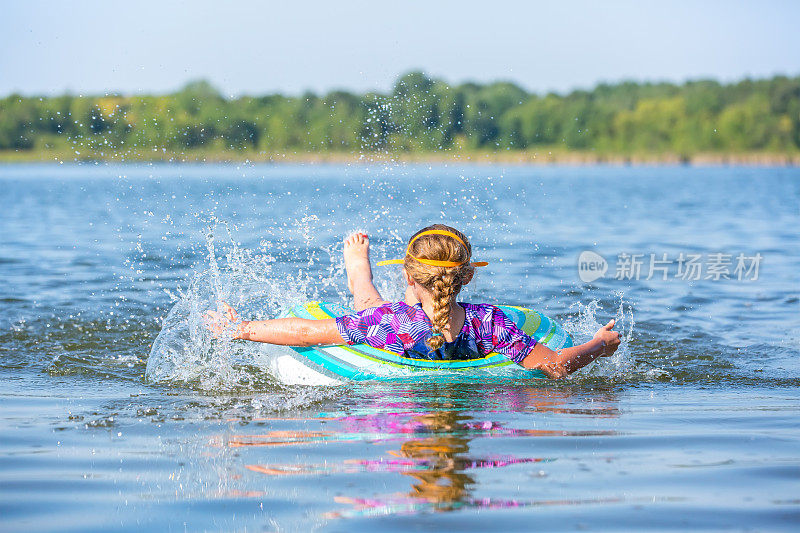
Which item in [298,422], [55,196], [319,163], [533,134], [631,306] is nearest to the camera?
[298,422]

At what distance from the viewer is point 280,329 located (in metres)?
6.08

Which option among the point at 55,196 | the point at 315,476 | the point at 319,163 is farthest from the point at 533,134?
the point at 315,476

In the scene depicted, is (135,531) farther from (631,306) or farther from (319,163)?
(319,163)

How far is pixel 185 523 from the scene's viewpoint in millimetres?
3738

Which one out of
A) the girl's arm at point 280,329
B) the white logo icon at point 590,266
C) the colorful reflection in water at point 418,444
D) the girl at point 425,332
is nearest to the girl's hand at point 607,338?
the girl at point 425,332

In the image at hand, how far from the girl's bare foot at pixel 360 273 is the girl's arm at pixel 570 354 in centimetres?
116

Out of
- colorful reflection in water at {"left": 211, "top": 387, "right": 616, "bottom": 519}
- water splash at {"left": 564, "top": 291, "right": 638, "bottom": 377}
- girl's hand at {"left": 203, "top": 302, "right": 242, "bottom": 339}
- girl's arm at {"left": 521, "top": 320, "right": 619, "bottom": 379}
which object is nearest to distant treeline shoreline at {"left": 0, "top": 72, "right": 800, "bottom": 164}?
water splash at {"left": 564, "top": 291, "right": 638, "bottom": 377}

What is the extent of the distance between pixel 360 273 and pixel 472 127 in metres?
41.7

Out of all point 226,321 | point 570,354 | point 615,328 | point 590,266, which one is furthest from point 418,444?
point 590,266

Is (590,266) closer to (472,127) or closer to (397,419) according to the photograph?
(397,419)

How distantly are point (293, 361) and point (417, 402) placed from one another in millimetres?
1085

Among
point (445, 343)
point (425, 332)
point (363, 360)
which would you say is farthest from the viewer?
point (363, 360)

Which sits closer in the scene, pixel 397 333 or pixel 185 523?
pixel 185 523

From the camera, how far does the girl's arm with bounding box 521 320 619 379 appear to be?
239 inches
